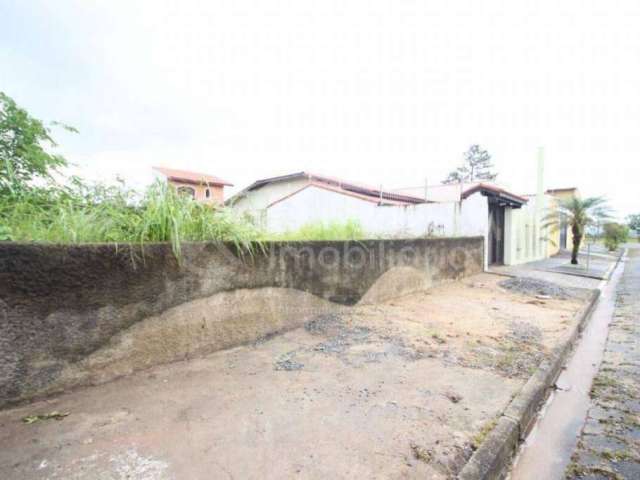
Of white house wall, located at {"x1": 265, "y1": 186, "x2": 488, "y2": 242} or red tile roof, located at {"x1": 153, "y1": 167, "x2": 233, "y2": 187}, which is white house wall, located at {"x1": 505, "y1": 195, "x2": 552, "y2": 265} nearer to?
white house wall, located at {"x1": 265, "y1": 186, "x2": 488, "y2": 242}

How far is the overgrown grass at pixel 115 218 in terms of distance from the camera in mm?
2546

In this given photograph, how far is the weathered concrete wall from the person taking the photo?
6.84 ft

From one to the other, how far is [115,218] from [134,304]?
86cm

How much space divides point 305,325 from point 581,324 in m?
4.62

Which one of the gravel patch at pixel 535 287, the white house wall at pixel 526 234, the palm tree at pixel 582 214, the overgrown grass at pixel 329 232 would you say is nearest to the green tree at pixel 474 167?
the white house wall at pixel 526 234

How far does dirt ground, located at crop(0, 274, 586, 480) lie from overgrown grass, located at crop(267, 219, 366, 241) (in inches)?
60.8

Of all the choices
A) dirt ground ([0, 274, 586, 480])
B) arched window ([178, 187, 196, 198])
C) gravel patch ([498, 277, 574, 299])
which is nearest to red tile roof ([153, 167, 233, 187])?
arched window ([178, 187, 196, 198])

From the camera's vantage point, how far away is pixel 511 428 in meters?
2.04

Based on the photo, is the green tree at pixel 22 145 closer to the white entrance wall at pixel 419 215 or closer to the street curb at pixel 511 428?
the street curb at pixel 511 428

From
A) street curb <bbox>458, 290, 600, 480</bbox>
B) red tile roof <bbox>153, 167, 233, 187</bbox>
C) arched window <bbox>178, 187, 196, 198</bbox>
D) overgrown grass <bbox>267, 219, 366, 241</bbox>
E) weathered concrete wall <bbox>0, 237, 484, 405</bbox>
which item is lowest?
street curb <bbox>458, 290, 600, 480</bbox>

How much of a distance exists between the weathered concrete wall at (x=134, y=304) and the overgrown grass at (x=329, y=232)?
1.15ft

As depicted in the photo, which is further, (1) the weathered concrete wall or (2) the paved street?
(1) the weathered concrete wall

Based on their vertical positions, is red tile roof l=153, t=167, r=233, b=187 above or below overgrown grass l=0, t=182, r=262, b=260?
above

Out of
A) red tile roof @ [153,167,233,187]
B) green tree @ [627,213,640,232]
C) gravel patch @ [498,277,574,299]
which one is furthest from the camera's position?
green tree @ [627,213,640,232]
